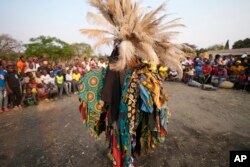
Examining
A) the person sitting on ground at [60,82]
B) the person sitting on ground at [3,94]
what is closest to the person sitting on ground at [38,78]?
the person sitting on ground at [60,82]

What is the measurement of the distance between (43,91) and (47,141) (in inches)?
188

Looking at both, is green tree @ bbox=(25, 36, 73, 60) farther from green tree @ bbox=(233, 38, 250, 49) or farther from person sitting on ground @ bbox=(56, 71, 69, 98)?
green tree @ bbox=(233, 38, 250, 49)

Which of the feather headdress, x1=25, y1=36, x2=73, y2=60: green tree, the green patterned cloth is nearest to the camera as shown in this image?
the feather headdress

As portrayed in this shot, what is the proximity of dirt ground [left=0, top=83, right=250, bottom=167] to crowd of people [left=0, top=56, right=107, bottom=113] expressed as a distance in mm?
809

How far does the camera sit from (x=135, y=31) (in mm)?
2668

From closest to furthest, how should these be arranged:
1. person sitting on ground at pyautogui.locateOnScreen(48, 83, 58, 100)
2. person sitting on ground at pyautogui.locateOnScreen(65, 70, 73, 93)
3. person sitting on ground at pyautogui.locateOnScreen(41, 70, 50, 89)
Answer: person sitting on ground at pyautogui.locateOnScreen(41, 70, 50, 89) < person sitting on ground at pyautogui.locateOnScreen(48, 83, 58, 100) < person sitting on ground at pyautogui.locateOnScreen(65, 70, 73, 93)

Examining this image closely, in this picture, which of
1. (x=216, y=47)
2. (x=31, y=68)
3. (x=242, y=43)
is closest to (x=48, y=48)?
(x=31, y=68)

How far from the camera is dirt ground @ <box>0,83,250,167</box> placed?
3.75m

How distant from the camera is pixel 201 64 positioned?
507 inches

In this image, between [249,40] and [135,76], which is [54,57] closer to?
[135,76]

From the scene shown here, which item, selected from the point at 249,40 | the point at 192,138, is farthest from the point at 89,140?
the point at 249,40

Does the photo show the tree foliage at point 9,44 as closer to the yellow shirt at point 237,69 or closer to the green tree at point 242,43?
the yellow shirt at point 237,69

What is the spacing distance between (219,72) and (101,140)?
926 cm

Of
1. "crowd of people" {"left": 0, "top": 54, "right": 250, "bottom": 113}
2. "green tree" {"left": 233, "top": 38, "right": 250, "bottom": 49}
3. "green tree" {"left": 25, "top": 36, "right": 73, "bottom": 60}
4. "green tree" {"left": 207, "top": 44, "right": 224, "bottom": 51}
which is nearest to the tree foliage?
"green tree" {"left": 25, "top": 36, "right": 73, "bottom": 60}
